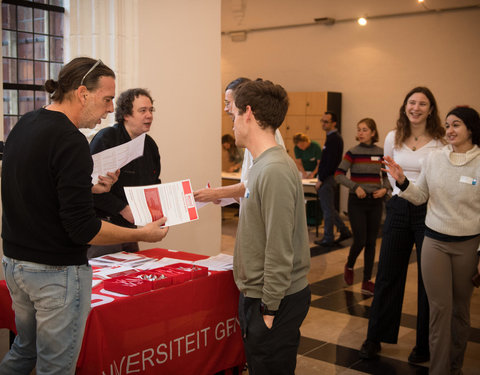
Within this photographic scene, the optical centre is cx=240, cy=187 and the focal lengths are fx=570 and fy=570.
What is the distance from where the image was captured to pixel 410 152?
3736mm

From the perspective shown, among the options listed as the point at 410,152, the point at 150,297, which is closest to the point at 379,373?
the point at 410,152

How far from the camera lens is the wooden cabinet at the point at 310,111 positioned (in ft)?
36.9

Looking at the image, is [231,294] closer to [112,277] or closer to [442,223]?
[112,277]

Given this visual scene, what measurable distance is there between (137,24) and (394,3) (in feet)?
24.0

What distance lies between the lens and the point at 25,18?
15.1ft

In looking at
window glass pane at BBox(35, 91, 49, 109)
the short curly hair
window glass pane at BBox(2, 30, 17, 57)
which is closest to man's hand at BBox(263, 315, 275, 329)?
the short curly hair

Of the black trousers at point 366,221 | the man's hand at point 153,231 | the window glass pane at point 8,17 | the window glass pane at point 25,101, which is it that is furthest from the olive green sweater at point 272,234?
the black trousers at point 366,221

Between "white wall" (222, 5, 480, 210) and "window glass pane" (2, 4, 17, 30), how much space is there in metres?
7.88

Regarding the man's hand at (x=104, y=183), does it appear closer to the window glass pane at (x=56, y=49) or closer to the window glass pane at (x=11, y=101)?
the window glass pane at (x=11, y=101)

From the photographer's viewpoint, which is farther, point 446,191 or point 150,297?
point 446,191

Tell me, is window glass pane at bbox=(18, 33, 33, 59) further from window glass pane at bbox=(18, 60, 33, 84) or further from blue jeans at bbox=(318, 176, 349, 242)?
blue jeans at bbox=(318, 176, 349, 242)

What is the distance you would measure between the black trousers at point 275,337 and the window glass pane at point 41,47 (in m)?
3.29

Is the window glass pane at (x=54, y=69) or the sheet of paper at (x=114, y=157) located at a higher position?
the window glass pane at (x=54, y=69)

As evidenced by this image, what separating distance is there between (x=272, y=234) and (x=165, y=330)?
2.93ft
